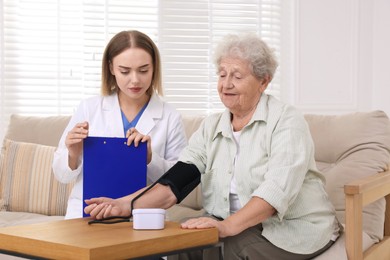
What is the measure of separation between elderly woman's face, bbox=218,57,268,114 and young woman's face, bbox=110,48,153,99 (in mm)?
304

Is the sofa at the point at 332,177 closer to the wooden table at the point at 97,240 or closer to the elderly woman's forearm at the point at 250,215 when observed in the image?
the elderly woman's forearm at the point at 250,215

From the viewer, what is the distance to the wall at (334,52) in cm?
445

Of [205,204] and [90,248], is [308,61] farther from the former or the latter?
[90,248]

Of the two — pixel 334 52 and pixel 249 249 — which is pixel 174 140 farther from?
pixel 334 52

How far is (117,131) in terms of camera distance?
8.40ft

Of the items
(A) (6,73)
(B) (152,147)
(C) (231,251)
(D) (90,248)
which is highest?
(A) (6,73)

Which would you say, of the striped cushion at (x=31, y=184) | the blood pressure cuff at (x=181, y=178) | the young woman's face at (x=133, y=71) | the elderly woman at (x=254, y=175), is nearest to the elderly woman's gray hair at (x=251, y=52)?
the elderly woman at (x=254, y=175)

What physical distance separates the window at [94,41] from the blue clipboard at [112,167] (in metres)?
2.14

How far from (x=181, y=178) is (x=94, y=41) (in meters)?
2.20

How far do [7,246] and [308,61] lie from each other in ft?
9.80

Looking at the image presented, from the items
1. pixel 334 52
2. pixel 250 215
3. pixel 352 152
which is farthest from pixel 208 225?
pixel 334 52

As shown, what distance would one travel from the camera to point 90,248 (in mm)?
1624

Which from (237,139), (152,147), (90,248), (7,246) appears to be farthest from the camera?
(152,147)

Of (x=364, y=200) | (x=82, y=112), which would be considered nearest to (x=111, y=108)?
(x=82, y=112)
